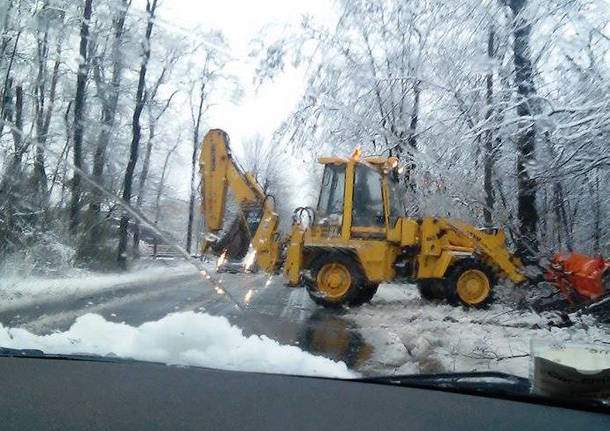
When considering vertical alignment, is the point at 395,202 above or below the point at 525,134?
below

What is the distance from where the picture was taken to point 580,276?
7.46 metres

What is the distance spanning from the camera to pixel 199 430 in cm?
284

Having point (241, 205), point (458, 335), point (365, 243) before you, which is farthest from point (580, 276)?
point (241, 205)

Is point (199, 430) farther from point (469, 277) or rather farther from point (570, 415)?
point (469, 277)

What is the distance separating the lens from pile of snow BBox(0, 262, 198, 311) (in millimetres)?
9297

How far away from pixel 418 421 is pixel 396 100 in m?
6.68

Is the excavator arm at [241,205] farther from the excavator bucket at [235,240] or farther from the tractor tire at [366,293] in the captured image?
the tractor tire at [366,293]

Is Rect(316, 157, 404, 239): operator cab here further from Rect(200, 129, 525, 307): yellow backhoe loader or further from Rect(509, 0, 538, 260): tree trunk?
Rect(509, 0, 538, 260): tree trunk

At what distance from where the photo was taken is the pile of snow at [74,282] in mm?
9297

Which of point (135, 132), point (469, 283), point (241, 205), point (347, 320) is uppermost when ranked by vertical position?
point (135, 132)

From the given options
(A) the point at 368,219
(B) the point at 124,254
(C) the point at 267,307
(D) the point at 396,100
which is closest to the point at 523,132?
(D) the point at 396,100

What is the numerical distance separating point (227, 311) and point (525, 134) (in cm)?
453

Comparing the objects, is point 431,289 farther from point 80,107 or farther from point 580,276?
point 80,107

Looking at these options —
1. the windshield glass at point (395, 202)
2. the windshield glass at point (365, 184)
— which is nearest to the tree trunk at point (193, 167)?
the windshield glass at point (365, 184)
